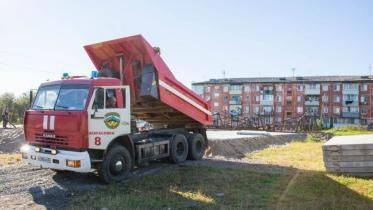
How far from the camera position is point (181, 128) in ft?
48.2

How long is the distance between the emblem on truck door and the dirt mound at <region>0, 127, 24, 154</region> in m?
16.0

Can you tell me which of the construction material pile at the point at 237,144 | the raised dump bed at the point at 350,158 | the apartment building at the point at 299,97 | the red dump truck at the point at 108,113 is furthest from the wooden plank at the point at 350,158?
the apartment building at the point at 299,97

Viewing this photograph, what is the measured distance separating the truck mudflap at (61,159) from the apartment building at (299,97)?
2780 inches

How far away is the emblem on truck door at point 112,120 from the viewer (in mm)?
10258

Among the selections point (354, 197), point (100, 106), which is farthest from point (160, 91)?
point (354, 197)

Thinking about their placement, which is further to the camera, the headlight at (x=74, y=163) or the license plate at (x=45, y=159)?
the license plate at (x=45, y=159)

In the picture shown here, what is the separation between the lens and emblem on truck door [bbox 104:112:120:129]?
10258 millimetres

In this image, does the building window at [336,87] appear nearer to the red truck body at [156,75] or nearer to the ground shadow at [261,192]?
the red truck body at [156,75]

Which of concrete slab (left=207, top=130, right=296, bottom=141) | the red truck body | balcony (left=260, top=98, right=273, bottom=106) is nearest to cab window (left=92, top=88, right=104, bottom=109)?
the red truck body

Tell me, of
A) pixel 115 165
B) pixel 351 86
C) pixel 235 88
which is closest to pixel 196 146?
pixel 115 165

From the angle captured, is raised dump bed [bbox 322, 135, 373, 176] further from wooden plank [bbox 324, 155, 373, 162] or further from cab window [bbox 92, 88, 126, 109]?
cab window [bbox 92, 88, 126, 109]

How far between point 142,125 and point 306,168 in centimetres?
527

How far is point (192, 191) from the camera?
9742 mm

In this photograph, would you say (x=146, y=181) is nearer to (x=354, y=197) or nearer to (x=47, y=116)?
(x=47, y=116)
